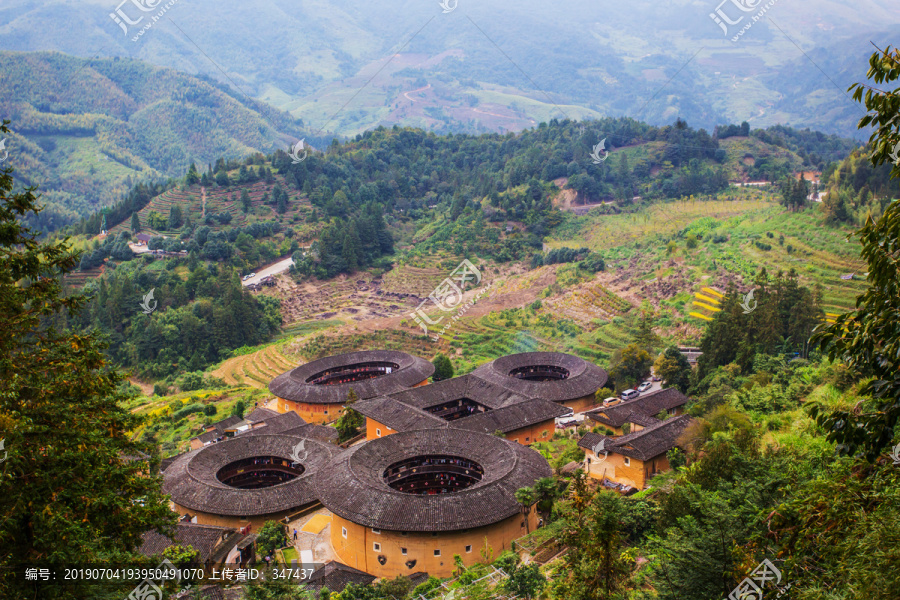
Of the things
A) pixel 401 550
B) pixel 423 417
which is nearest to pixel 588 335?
pixel 423 417

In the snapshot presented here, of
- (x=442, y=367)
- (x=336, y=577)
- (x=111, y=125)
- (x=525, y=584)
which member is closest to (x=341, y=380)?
(x=442, y=367)

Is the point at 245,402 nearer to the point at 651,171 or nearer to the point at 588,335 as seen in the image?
the point at 588,335

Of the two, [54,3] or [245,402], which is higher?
[54,3]

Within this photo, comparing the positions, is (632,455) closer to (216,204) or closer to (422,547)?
(422,547)

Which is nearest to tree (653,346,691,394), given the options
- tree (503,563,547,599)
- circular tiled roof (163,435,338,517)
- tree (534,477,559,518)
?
tree (534,477,559,518)

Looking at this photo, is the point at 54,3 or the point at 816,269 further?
the point at 54,3
